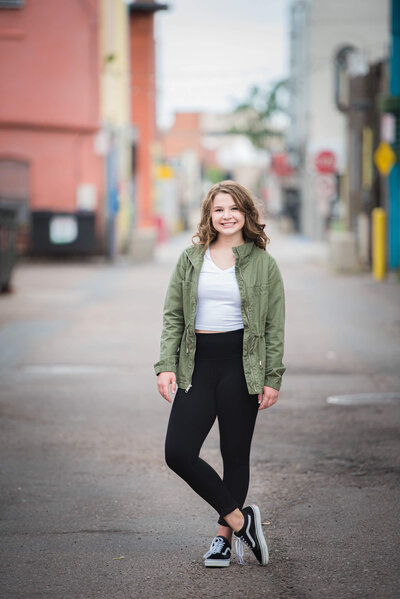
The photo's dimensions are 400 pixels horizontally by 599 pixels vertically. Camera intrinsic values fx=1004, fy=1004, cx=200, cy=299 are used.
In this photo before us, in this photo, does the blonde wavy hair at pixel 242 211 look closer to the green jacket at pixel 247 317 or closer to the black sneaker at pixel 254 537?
the green jacket at pixel 247 317

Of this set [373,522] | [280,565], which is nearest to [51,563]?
[280,565]

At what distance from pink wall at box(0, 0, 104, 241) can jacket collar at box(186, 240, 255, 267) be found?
962 inches

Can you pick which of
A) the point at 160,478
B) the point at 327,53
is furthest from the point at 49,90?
the point at 160,478

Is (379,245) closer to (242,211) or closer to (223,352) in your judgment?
(242,211)

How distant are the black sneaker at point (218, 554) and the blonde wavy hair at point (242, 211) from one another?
1.31m

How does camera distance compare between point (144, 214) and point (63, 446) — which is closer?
point (63, 446)

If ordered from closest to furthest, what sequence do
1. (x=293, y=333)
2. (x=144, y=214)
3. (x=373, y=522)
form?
(x=373, y=522) → (x=293, y=333) → (x=144, y=214)

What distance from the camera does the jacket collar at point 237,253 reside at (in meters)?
4.39

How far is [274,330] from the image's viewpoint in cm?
444

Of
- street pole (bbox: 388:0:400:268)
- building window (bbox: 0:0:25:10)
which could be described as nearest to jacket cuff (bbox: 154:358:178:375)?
street pole (bbox: 388:0:400:268)

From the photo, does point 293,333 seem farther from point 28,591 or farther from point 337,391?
point 28,591

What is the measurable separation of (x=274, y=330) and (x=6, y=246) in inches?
573

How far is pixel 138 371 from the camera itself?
10.1 m

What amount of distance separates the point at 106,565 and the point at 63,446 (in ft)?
8.23
